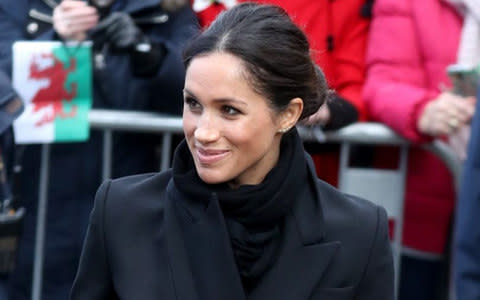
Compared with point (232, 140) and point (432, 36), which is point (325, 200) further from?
point (432, 36)

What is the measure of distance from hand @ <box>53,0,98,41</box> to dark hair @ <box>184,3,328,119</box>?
4.73 ft

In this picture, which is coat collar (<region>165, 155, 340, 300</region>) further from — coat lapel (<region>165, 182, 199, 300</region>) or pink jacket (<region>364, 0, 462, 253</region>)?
pink jacket (<region>364, 0, 462, 253</region>)

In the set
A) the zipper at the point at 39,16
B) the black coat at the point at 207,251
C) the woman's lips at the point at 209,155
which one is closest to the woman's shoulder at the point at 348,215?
the black coat at the point at 207,251

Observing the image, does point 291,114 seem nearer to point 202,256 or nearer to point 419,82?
point 202,256

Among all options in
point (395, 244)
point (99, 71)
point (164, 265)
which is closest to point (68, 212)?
point (99, 71)

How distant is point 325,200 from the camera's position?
9.07 feet

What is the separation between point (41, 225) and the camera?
13.4ft

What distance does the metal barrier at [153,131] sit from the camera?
13.4 ft

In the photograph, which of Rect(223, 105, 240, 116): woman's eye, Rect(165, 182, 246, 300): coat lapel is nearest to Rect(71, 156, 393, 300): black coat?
Rect(165, 182, 246, 300): coat lapel

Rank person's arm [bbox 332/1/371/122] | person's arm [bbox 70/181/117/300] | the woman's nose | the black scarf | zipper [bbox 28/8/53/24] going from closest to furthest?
the woman's nose < the black scarf < person's arm [bbox 70/181/117/300] < zipper [bbox 28/8/53/24] < person's arm [bbox 332/1/371/122]

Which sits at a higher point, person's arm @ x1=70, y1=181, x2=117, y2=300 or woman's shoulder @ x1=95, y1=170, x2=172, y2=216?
woman's shoulder @ x1=95, y1=170, x2=172, y2=216

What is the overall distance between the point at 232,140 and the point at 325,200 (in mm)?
387

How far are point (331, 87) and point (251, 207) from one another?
1476 mm

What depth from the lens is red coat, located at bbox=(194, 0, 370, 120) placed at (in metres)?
4.24
